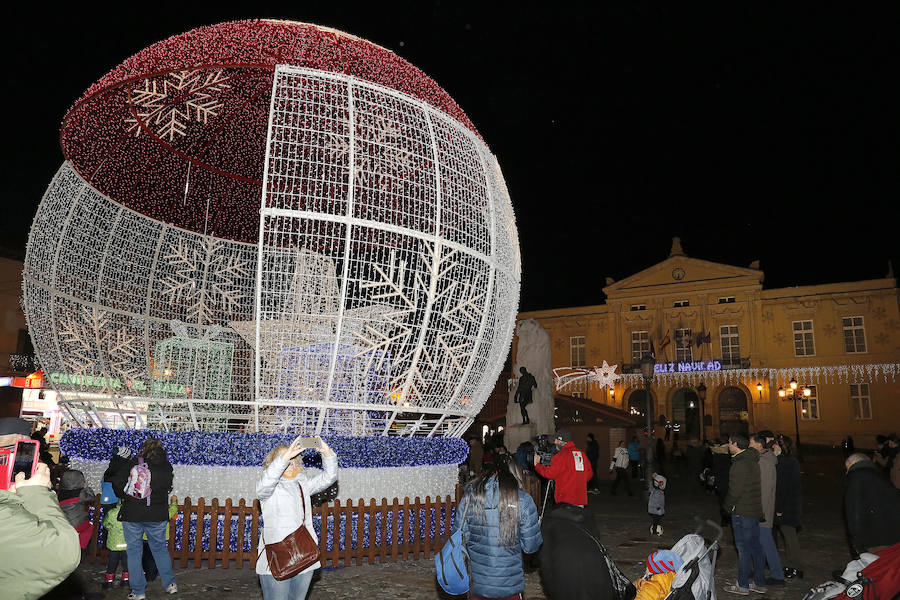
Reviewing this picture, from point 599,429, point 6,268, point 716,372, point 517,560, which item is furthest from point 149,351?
point 716,372

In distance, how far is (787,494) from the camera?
7.66m

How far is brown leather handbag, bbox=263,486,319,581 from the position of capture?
12.8 ft

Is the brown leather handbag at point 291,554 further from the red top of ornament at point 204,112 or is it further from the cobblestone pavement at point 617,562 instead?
the red top of ornament at point 204,112

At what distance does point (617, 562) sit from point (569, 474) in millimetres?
2580

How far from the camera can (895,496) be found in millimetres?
5227

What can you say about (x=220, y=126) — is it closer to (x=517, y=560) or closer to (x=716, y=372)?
(x=517, y=560)

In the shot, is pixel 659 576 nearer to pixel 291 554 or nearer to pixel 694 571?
pixel 694 571

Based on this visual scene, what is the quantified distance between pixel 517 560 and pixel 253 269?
9152 millimetres

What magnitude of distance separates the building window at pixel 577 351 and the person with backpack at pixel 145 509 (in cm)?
4516

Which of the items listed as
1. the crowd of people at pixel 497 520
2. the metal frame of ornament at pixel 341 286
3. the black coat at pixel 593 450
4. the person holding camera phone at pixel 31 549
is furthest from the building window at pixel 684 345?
the person holding camera phone at pixel 31 549

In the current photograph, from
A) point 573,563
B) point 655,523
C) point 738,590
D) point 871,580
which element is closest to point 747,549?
point 738,590

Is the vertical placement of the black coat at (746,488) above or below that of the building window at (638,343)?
below

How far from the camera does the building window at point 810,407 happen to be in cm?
4081

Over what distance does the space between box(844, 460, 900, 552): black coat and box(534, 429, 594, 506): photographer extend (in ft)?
7.76
